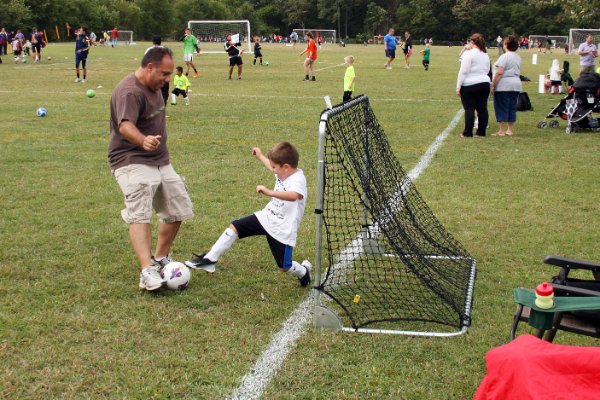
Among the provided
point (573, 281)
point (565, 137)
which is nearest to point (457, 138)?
point (565, 137)

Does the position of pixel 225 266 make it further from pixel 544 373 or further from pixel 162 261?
pixel 544 373

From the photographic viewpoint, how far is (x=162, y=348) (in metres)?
4.30

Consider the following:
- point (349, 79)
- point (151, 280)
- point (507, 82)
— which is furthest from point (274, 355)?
point (349, 79)

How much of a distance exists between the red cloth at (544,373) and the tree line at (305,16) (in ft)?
230

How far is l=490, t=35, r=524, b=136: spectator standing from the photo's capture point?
40.1 ft

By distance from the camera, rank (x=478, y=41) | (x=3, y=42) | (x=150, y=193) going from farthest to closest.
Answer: (x=3, y=42) < (x=478, y=41) < (x=150, y=193)

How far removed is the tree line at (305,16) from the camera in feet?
252

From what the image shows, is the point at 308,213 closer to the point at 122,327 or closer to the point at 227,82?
the point at 122,327

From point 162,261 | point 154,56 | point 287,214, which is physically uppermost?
point 154,56

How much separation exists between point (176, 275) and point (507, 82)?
905 cm

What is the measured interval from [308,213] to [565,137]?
283 inches

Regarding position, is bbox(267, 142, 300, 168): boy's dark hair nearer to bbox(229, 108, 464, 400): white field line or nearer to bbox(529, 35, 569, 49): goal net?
bbox(229, 108, 464, 400): white field line

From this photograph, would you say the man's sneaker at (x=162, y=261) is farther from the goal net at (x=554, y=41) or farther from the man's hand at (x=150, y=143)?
the goal net at (x=554, y=41)

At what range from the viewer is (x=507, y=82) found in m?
12.4
